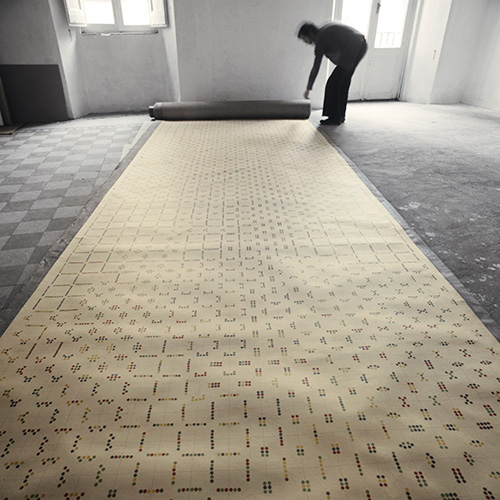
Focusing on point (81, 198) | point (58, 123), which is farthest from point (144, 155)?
point (58, 123)

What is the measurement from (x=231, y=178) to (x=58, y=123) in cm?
362

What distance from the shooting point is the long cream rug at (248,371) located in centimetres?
107

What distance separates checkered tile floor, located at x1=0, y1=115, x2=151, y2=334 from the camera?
2.17 metres

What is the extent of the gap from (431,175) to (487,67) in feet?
13.2

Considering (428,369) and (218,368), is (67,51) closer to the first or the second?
(218,368)

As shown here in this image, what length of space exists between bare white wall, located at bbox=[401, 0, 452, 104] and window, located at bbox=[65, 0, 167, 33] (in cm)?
407

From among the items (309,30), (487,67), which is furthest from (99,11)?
(487,67)

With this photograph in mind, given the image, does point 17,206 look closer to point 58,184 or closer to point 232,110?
point 58,184

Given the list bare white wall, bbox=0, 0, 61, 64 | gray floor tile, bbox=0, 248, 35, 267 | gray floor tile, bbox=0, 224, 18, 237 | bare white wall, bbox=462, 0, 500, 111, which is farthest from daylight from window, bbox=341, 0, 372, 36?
gray floor tile, bbox=0, 248, 35, 267

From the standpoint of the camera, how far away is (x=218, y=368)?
1.41m

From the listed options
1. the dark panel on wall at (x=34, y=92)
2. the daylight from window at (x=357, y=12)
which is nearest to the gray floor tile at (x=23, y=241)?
the dark panel on wall at (x=34, y=92)

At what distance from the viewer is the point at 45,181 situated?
336 centimetres

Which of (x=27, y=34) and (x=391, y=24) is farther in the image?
(x=391, y=24)

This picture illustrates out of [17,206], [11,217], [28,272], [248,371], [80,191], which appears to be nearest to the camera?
[248,371]
